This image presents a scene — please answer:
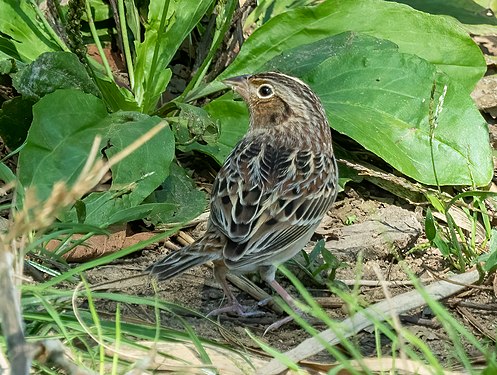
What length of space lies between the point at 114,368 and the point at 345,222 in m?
3.79

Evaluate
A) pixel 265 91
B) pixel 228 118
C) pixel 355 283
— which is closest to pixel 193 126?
pixel 265 91

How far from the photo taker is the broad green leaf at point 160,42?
22.9 feet

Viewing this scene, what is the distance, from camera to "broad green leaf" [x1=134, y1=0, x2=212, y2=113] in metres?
6.98

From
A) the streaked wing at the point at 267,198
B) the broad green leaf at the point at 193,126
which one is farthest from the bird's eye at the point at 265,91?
the broad green leaf at the point at 193,126

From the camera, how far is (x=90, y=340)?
4.06 m

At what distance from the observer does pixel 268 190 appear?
5602 millimetres

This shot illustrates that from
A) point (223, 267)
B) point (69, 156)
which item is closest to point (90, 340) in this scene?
point (223, 267)

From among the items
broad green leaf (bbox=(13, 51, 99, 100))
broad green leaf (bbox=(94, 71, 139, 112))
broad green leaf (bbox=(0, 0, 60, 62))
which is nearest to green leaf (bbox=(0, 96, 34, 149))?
broad green leaf (bbox=(13, 51, 99, 100))

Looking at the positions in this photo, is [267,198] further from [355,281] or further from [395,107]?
[395,107]

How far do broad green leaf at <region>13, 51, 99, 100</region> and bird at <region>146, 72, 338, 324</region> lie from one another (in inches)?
41.6

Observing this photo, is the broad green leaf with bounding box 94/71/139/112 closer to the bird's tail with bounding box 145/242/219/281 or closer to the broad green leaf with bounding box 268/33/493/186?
the broad green leaf with bounding box 268/33/493/186

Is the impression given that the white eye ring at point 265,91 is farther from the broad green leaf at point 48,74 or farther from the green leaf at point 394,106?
the broad green leaf at point 48,74

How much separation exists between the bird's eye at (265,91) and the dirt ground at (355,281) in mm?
1007

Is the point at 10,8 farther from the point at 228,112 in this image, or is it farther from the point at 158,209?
the point at 158,209
